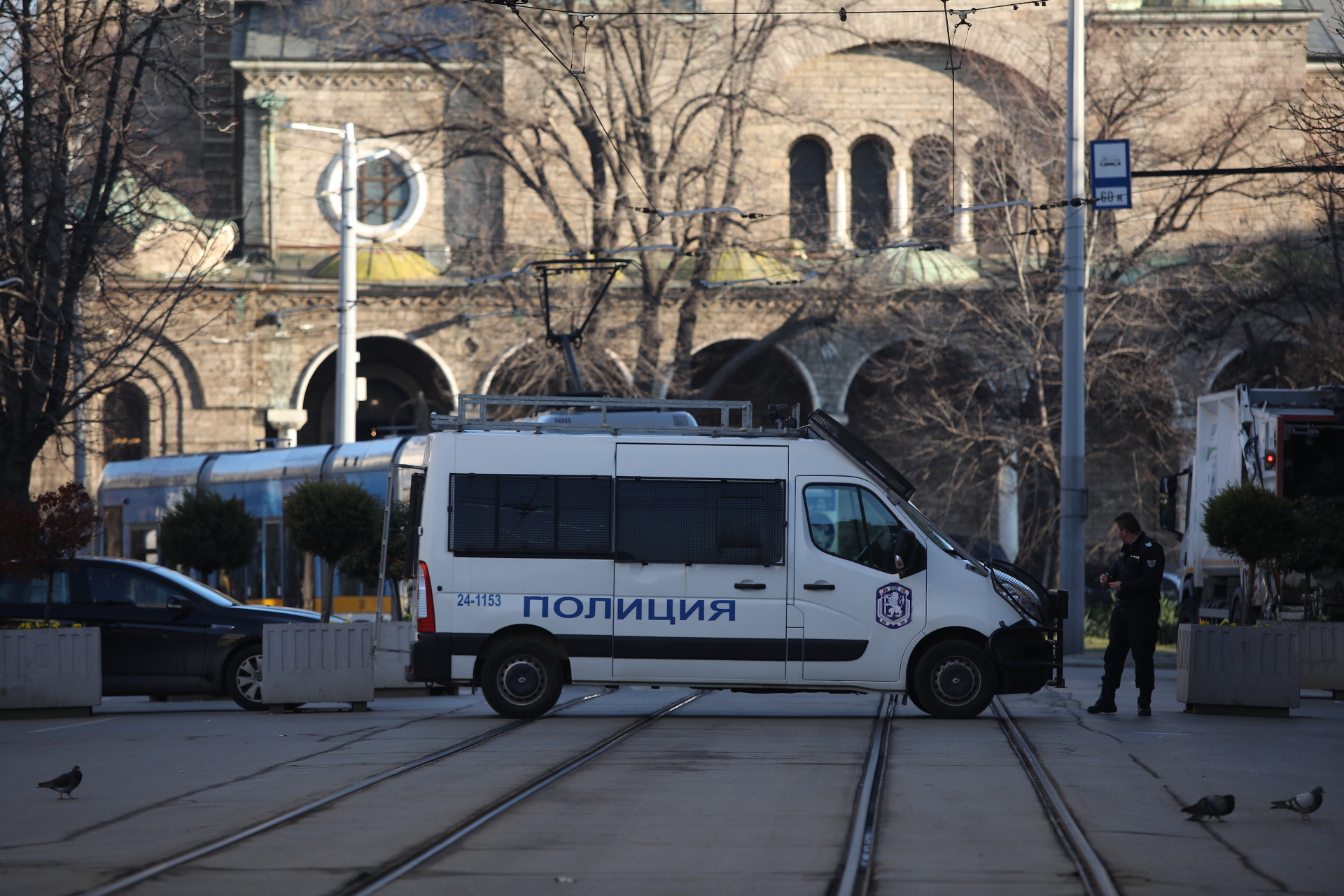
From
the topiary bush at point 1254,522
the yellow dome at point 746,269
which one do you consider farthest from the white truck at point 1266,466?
the yellow dome at point 746,269

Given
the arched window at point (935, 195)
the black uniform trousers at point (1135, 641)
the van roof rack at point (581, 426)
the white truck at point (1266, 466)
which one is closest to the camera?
the van roof rack at point (581, 426)

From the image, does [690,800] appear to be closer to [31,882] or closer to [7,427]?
[31,882]

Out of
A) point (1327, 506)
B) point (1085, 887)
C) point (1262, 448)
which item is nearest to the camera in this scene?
point (1085, 887)

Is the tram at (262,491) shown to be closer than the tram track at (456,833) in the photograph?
No

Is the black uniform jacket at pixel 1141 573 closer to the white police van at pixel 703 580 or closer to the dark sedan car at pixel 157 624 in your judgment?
the white police van at pixel 703 580

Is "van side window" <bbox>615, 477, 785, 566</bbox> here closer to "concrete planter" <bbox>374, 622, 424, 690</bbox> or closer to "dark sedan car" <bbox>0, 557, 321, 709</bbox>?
"concrete planter" <bbox>374, 622, 424, 690</bbox>

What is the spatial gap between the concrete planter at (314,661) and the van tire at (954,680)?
4865 millimetres

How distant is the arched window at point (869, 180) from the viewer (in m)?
42.0

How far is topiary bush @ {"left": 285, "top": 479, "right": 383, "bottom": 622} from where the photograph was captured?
1560 centimetres

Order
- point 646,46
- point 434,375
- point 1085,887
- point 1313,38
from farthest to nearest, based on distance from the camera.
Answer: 1. point 1313,38
2. point 434,375
3. point 646,46
4. point 1085,887

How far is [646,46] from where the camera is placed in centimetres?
3325

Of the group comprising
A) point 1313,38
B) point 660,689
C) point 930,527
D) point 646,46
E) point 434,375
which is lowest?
point 660,689

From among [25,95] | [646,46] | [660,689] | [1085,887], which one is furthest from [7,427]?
[646,46]

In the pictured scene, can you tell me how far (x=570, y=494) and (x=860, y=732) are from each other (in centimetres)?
297
